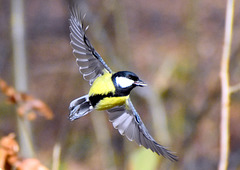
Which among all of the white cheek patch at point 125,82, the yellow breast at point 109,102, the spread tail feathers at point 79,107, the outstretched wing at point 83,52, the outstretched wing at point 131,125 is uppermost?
the outstretched wing at point 83,52

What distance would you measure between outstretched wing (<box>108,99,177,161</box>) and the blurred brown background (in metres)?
0.23

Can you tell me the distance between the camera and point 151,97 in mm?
3143

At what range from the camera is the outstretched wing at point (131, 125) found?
Answer: 1.62 metres

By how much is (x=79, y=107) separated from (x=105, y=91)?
0.13 m

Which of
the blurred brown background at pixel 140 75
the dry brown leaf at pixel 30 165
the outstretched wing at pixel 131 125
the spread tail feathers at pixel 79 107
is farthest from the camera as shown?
the blurred brown background at pixel 140 75

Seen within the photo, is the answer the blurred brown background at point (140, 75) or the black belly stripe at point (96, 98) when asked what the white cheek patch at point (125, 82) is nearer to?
the black belly stripe at point (96, 98)

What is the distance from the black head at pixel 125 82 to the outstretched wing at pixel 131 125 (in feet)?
0.44

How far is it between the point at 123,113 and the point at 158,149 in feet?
1.25

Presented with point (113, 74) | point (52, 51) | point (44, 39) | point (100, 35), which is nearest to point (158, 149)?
point (113, 74)

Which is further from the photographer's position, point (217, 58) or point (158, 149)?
point (217, 58)

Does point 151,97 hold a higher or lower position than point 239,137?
higher

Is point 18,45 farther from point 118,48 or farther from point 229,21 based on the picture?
point 229,21

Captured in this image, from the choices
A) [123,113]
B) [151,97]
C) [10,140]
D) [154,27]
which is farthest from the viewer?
[154,27]

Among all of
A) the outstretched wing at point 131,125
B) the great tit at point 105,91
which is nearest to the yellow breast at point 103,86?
the great tit at point 105,91
